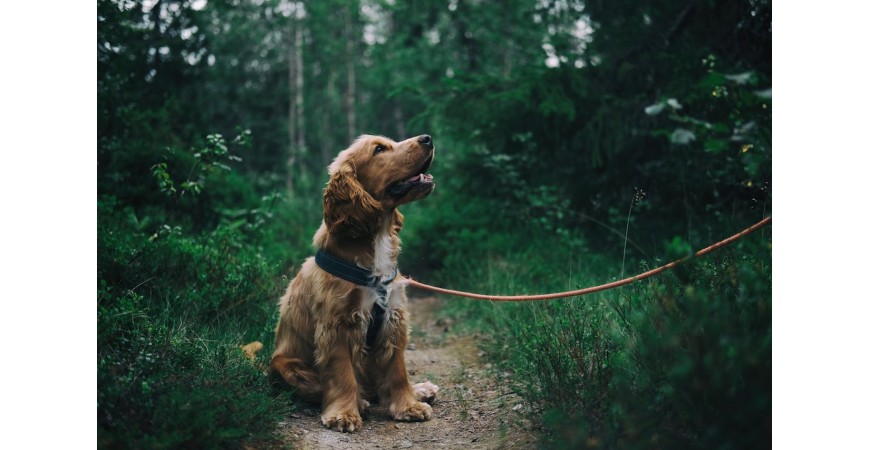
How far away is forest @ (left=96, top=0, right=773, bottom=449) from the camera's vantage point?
245 centimetres

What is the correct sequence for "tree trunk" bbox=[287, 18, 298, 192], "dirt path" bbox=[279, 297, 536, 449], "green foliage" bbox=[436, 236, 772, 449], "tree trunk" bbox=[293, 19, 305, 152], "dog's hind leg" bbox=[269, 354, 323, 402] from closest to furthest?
1. "green foliage" bbox=[436, 236, 772, 449]
2. "dirt path" bbox=[279, 297, 536, 449]
3. "dog's hind leg" bbox=[269, 354, 323, 402]
4. "tree trunk" bbox=[287, 18, 298, 192]
5. "tree trunk" bbox=[293, 19, 305, 152]

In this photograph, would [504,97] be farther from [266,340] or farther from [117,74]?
[117,74]

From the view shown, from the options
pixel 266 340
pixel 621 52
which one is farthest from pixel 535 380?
pixel 621 52

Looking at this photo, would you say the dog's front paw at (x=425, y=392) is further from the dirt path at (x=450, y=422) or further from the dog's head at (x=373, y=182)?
the dog's head at (x=373, y=182)

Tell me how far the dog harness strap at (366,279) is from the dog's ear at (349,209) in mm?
181

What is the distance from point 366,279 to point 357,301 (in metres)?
0.14

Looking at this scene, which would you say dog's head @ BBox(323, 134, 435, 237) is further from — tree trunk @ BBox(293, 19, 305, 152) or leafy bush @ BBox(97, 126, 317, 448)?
tree trunk @ BBox(293, 19, 305, 152)

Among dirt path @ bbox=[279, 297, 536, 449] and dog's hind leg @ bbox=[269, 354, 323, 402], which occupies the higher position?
dog's hind leg @ bbox=[269, 354, 323, 402]

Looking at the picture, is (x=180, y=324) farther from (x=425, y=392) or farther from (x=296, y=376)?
(x=425, y=392)

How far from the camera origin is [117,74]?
5.91 metres

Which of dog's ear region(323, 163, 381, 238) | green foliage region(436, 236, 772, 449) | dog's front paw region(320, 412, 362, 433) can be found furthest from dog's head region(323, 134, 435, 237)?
green foliage region(436, 236, 772, 449)

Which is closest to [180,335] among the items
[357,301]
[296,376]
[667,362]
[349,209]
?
[296,376]

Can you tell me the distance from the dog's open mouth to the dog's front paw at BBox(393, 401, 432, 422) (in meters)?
1.32

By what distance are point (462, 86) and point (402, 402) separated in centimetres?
382
